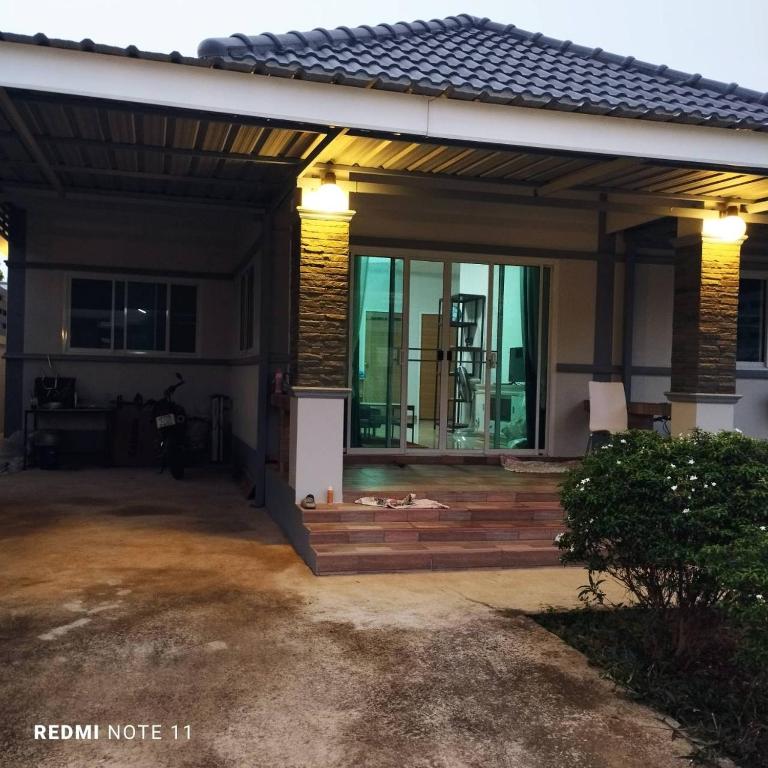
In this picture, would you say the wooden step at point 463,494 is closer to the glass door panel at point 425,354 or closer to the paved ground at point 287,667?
the paved ground at point 287,667

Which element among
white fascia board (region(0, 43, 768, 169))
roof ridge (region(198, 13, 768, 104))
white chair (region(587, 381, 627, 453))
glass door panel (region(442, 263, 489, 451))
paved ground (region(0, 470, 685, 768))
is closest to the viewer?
paved ground (region(0, 470, 685, 768))

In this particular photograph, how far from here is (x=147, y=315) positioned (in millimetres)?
11156

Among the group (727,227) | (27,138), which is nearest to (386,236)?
(727,227)

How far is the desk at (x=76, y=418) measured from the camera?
10359mm

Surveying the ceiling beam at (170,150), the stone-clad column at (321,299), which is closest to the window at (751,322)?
the stone-clad column at (321,299)

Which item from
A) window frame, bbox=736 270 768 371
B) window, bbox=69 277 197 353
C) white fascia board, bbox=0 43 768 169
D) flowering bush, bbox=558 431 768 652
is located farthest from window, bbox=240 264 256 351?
flowering bush, bbox=558 431 768 652

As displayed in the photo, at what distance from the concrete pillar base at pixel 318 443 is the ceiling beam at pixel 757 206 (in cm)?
402

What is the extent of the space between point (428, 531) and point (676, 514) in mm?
2578

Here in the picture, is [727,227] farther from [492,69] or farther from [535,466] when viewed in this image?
[535,466]

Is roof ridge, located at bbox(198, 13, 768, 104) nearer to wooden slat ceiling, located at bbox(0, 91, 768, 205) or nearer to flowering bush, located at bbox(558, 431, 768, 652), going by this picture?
wooden slat ceiling, located at bbox(0, 91, 768, 205)

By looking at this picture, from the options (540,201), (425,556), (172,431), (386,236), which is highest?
(540,201)

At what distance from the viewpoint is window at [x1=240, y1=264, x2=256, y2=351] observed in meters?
9.48

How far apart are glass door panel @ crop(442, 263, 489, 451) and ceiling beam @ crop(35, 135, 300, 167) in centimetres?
270

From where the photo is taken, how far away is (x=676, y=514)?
3.62 metres
